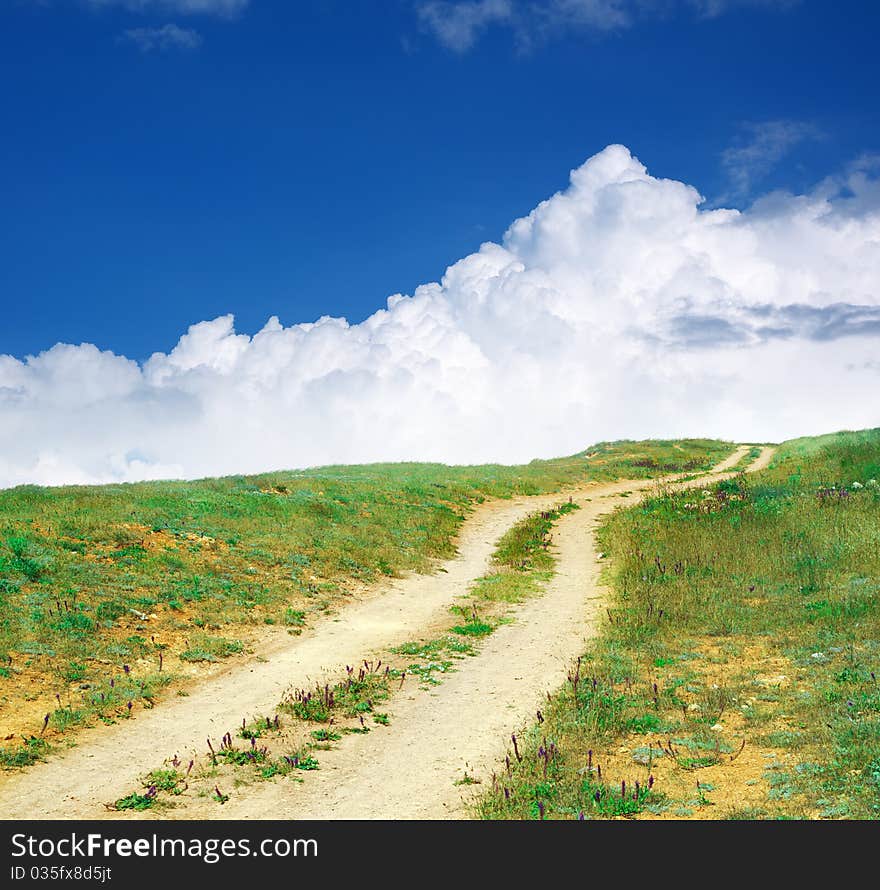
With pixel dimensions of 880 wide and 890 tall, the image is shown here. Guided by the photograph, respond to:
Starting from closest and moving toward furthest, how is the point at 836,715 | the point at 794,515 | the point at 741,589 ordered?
the point at 836,715 → the point at 741,589 → the point at 794,515

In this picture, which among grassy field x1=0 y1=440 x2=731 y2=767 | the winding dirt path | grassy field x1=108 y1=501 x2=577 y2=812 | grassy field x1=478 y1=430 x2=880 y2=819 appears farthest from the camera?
grassy field x1=0 y1=440 x2=731 y2=767

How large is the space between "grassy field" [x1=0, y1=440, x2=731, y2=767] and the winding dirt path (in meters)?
1.04

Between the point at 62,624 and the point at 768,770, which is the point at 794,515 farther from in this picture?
the point at 62,624

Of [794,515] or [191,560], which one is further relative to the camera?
[794,515]

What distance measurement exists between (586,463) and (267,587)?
4825cm

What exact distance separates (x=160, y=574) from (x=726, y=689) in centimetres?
1584

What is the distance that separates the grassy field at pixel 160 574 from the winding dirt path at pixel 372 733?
104 centimetres

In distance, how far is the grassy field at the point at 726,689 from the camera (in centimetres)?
904

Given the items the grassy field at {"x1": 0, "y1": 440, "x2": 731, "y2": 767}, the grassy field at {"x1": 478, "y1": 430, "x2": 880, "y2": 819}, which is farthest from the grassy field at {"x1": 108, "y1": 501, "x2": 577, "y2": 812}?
the grassy field at {"x1": 0, "y1": 440, "x2": 731, "y2": 767}

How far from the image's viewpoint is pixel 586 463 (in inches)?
2603

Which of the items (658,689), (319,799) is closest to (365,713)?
(319,799)

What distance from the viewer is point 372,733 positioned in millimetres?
12242

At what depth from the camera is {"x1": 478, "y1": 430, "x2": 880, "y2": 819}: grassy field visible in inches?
356

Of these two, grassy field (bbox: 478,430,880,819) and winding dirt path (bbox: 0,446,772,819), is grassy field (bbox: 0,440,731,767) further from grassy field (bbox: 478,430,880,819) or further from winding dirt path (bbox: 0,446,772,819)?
grassy field (bbox: 478,430,880,819)
